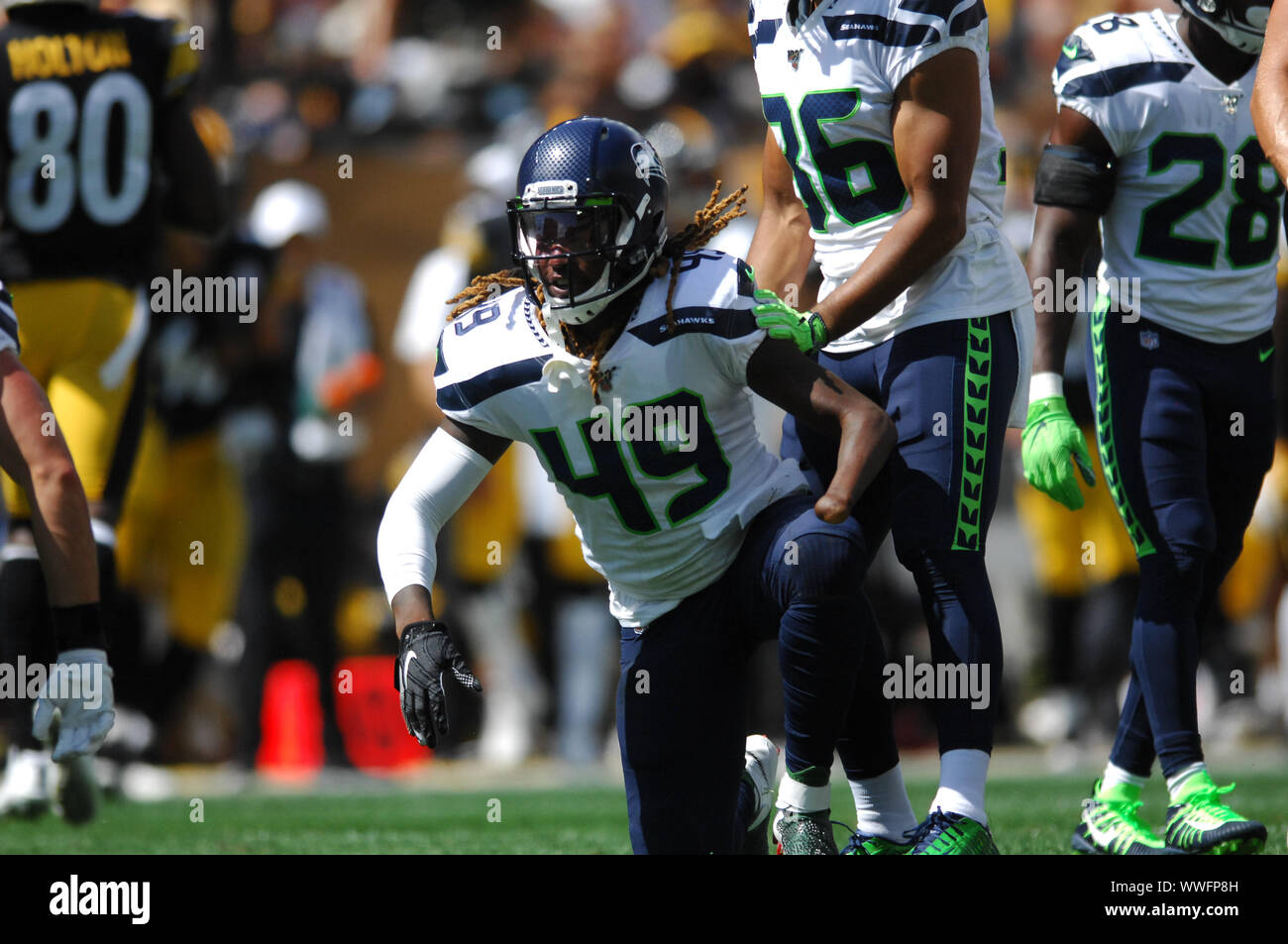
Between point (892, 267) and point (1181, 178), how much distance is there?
1.04 meters

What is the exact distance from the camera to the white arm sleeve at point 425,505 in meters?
3.62

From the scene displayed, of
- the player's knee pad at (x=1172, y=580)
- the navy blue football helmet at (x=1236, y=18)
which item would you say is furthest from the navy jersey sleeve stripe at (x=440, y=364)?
the navy blue football helmet at (x=1236, y=18)

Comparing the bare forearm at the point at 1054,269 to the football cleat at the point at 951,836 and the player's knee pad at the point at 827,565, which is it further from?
the football cleat at the point at 951,836

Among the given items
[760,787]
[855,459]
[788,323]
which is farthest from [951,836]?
[788,323]

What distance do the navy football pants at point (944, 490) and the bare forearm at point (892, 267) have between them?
18 centimetres

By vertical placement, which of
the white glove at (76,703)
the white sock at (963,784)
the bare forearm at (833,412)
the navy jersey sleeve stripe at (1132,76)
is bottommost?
the white sock at (963,784)

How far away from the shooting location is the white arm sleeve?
11.9 ft

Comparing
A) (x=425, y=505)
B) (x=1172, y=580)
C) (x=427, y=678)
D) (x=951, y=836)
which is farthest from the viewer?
(x=1172, y=580)

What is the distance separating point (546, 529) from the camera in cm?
795

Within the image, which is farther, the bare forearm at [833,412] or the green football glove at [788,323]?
the green football glove at [788,323]

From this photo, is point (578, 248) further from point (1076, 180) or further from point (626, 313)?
point (1076, 180)

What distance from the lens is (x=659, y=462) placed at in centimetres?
369
